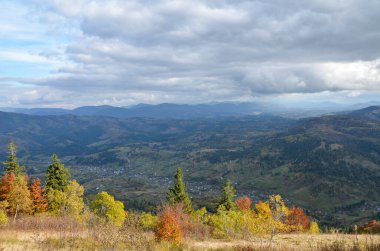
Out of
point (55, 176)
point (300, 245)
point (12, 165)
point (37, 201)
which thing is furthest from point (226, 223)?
point (12, 165)

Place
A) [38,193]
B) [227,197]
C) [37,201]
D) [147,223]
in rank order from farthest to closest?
[227,197] → [38,193] → [37,201] → [147,223]

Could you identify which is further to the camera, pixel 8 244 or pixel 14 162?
pixel 14 162

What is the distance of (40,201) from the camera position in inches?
3113

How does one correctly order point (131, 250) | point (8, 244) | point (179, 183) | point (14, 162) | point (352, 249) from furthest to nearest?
point (179, 183), point (14, 162), point (8, 244), point (131, 250), point (352, 249)

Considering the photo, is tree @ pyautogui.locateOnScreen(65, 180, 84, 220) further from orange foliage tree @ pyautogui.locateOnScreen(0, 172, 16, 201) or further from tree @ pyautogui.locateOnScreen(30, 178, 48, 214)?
orange foliage tree @ pyautogui.locateOnScreen(0, 172, 16, 201)

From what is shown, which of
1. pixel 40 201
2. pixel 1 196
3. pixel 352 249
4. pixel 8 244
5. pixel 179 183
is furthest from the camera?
pixel 179 183

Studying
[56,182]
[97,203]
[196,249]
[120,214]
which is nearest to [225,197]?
[120,214]

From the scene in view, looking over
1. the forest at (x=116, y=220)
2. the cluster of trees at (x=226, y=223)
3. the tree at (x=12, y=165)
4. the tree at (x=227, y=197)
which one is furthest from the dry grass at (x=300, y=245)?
the tree at (x=12, y=165)

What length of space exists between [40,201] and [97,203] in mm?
18225

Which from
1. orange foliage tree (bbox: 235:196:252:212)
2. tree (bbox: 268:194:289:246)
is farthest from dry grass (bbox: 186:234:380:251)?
orange foliage tree (bbox: 235:196:252:212)

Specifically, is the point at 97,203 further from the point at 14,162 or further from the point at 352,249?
the point at 352,249

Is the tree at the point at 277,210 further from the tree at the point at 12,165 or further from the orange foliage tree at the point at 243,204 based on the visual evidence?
the orange foliage tree at the point at 243,204

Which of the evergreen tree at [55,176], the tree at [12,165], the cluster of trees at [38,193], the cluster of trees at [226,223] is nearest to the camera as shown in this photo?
the cluster of trees at [226,223]

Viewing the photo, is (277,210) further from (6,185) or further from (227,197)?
(6,185)
